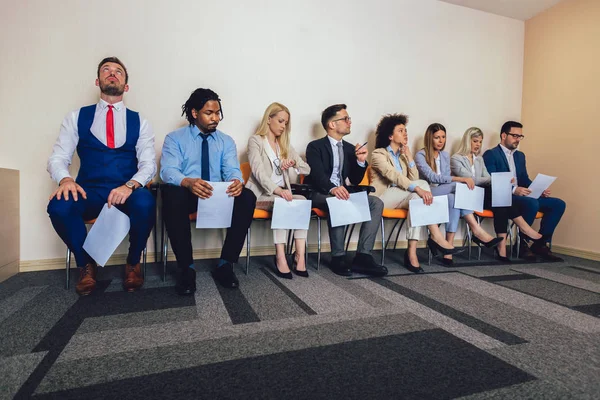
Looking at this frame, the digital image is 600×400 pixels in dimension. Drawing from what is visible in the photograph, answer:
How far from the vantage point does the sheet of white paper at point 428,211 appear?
99.2 inches

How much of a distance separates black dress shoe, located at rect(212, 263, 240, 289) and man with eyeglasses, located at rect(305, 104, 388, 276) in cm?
80

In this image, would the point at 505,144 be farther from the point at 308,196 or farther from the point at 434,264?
the point at 308,196

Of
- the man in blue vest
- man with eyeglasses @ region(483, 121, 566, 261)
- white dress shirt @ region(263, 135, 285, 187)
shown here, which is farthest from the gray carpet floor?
man with eyeglasses @ region(483, 121, 566, 261)

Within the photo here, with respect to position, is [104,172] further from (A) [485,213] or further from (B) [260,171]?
(A) [485,213]

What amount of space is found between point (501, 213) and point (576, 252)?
3.65 feet

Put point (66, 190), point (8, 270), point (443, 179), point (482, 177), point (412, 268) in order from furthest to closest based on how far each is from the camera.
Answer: point (482, 177) < point (443, 179) < point (412, 268) < point (8, 270) < point (66, 190)

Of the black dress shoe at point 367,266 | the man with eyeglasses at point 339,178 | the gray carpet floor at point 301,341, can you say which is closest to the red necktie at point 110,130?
the gray carpet floor at point 301,341

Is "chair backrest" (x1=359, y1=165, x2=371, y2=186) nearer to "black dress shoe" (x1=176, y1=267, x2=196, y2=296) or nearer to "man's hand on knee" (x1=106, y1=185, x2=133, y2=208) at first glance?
Answer: "black dress shoe" (x1=176, y1=267, x2=196, y2=296)

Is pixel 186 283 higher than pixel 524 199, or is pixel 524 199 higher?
pixel 524 199

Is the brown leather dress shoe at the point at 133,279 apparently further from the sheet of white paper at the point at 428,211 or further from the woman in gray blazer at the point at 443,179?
the woman in gray blazer at the point at 443,179

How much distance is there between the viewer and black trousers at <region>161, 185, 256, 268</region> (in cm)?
→ 193

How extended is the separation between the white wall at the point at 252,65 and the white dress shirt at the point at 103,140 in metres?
0.56

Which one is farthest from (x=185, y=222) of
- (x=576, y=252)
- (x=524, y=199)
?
(x=576, y=252)

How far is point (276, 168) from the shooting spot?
8.39 feet
